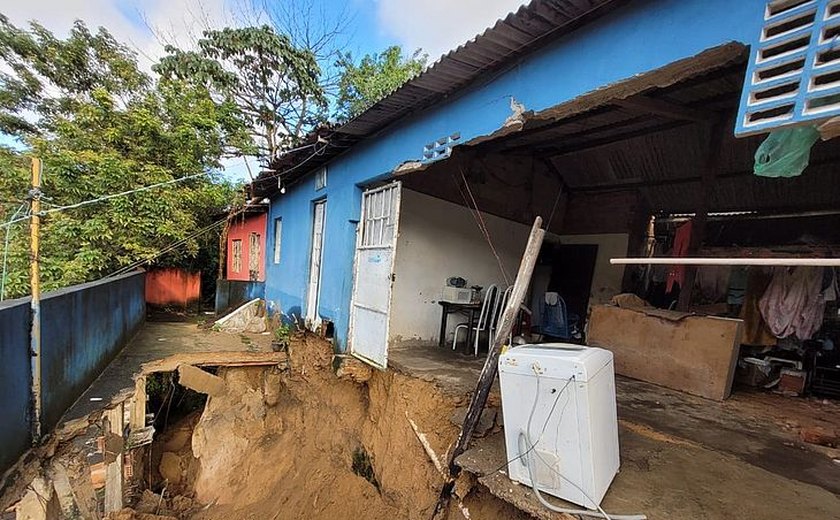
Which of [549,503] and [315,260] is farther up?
[315,260]

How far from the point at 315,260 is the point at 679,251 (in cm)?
591

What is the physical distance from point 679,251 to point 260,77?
1415 cm

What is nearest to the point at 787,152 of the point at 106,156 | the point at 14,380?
the point at 14,380

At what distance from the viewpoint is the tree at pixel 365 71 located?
14.3m

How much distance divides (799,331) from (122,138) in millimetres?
12688

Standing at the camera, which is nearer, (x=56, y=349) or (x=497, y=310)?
(x=56, y=349)

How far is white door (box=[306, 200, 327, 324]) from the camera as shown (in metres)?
7.09

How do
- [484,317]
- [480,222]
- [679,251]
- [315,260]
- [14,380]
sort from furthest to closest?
1. [315,260]
2. [480,222]
3. [484,317]
4. [679,251]
5. [14,380]

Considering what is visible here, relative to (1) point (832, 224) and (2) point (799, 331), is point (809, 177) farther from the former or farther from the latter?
(2) point (799, 331)

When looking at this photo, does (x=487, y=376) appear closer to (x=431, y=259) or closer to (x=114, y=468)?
(x=431, y=259)

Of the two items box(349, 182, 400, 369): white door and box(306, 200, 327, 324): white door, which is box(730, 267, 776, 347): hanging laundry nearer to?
box(349, 182, 400, 369): white door

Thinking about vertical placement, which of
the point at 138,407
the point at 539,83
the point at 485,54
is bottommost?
the point at 138,407

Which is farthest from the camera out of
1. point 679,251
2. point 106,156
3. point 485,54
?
point 106,156

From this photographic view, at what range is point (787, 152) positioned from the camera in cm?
179
